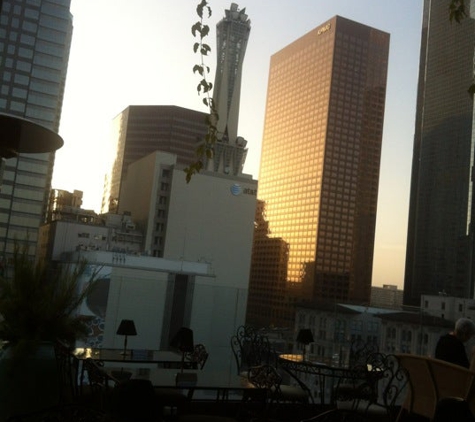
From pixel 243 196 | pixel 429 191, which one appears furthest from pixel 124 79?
pixel 429 191

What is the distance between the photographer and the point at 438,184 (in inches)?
2918

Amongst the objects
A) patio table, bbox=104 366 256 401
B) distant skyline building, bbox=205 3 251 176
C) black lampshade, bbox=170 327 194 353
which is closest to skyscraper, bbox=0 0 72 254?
black lampshade, bbox=170 327 194 353

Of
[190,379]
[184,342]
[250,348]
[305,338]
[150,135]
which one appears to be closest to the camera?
[190,379]

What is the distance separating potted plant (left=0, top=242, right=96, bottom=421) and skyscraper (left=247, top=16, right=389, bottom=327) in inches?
3333

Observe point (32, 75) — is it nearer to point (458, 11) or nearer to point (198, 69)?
point (198, 69)

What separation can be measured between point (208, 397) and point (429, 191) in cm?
7587

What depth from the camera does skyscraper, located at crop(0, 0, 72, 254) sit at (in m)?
16.9

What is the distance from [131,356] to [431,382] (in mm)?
2199

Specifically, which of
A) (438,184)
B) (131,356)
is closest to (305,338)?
(131,356)

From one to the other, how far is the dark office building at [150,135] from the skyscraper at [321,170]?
1789 cm

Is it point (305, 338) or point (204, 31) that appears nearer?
point (204, 31)

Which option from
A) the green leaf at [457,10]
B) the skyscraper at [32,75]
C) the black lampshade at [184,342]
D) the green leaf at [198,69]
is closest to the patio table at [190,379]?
the black lampshade at [184,342]

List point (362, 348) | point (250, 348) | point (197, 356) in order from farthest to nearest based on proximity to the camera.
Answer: point (250, 348)
point (362, 348)
point (197, 356)

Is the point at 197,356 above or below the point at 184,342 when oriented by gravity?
below
